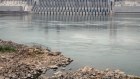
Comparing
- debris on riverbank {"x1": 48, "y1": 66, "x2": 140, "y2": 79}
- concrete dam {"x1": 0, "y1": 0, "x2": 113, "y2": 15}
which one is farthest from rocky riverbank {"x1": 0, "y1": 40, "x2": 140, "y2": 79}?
concrete dam {"x1": 0, "y1": 0, "x2": 113, "y2": 15}

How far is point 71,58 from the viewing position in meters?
17.3

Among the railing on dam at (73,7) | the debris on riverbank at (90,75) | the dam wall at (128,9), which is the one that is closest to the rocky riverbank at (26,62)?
the debris on riverbank at (90,75)

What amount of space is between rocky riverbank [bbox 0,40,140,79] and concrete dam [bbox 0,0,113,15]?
5262 cm

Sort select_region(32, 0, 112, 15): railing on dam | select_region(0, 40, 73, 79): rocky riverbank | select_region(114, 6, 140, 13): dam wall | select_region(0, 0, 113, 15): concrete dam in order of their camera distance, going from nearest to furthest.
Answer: select_region(0, 40, 73, 79): rocky riverbank
select_region(32, 0, 112, 15): railing on dam
select_region(0, 0, 113, 15): concrete dam
select_region(114, 6, 140, 13): dam wall

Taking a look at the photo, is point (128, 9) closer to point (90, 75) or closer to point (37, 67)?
point (37, 67)

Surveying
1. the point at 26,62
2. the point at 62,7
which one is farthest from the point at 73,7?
the point at 26,62

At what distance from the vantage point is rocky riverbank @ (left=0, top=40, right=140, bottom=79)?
41.2 ft

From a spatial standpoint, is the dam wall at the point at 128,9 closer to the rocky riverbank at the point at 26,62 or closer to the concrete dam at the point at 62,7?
the concrete dam at the point at 62,7

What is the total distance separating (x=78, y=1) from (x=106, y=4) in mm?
5797

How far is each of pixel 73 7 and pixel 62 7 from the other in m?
2.21

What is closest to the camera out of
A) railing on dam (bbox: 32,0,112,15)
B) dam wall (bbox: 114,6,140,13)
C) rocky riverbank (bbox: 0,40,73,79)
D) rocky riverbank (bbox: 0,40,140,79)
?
rocky riverbank (bbox: 0,40,140,79)

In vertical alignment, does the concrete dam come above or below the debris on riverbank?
below

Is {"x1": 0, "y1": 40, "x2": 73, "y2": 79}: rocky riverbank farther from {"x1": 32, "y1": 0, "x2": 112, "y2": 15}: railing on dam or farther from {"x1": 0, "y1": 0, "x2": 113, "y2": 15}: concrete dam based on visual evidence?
{"x1": 32, "y1": 0, "x2": 112, "y2": 15}: railing on dam

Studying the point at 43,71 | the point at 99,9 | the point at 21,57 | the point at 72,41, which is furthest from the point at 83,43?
the point at 99,9
